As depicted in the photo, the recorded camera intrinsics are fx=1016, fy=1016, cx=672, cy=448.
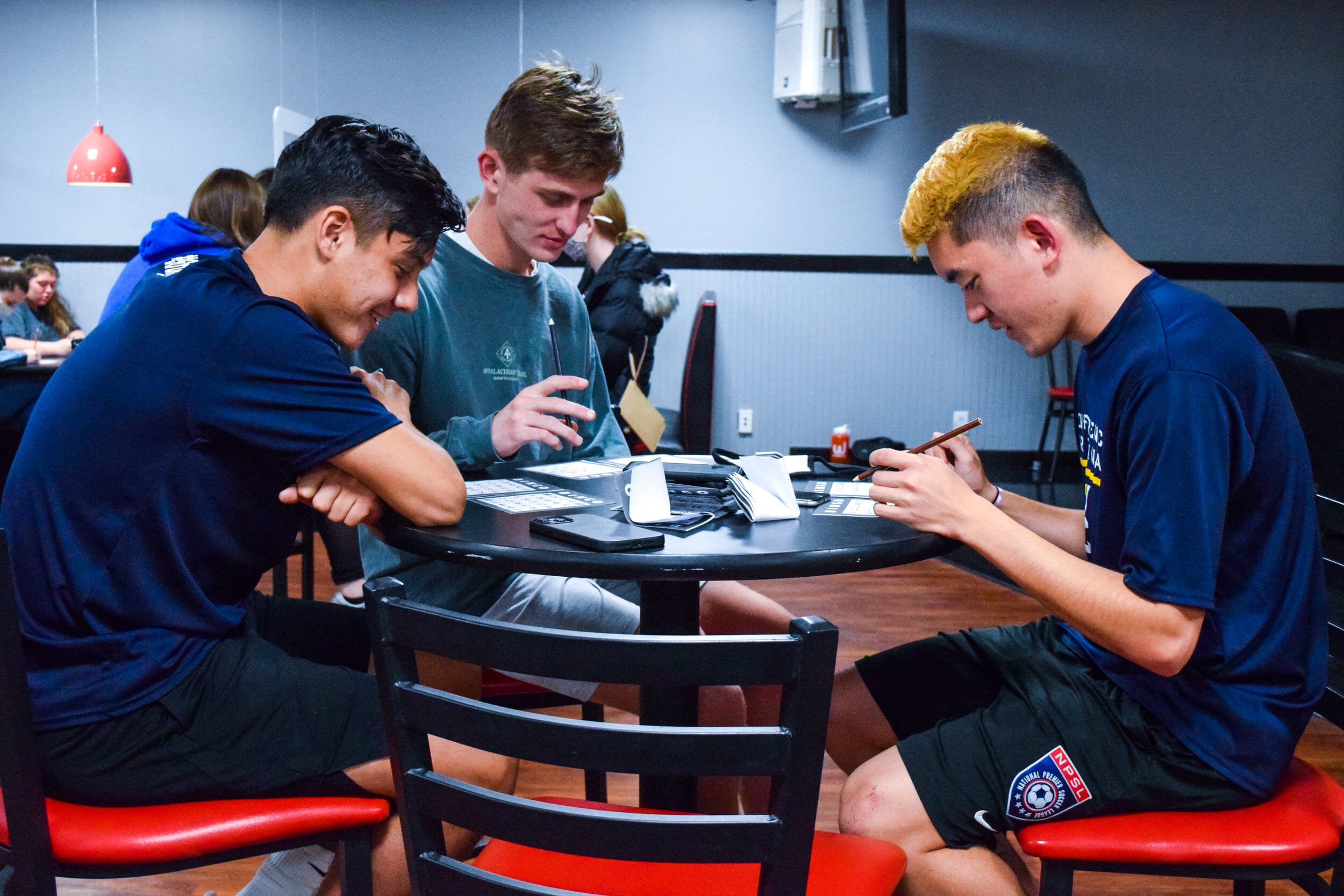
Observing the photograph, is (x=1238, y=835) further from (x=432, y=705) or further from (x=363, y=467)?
(x=363, y=467)

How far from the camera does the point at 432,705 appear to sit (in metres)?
0.84

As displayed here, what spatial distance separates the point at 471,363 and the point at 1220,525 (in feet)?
3.94

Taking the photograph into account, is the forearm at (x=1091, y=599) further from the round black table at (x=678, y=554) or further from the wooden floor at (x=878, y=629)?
the wooden floor at (x=878, y=629)

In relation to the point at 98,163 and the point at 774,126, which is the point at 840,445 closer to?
the point at 774,126

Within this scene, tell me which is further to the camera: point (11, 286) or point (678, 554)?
point (11, 286)

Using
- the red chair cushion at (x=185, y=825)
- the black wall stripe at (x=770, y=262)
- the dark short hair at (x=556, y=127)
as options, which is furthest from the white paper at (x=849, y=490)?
the black wall stripe at (x=770, y=262)

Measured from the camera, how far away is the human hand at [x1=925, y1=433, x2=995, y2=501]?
1472 millimetres

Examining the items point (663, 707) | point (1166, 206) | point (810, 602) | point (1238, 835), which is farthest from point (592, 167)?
point (1166, 206)

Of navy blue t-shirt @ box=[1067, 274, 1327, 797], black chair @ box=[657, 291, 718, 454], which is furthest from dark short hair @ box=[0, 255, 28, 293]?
navy blue t-shirt @ box=[1067, 274, 1327, 797]

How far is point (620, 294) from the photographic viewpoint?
3.86 meters

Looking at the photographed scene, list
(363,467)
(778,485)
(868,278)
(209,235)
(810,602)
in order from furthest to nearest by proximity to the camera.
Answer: (868,278) → (810,602) → (209,235) → (778,485) → (363,467)

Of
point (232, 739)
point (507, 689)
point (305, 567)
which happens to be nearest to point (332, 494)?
point (232, 739)

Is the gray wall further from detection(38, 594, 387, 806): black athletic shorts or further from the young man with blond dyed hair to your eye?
detection(38, 594, 387, 806): black athletic shorts

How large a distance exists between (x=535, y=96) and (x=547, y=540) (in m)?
0.91
